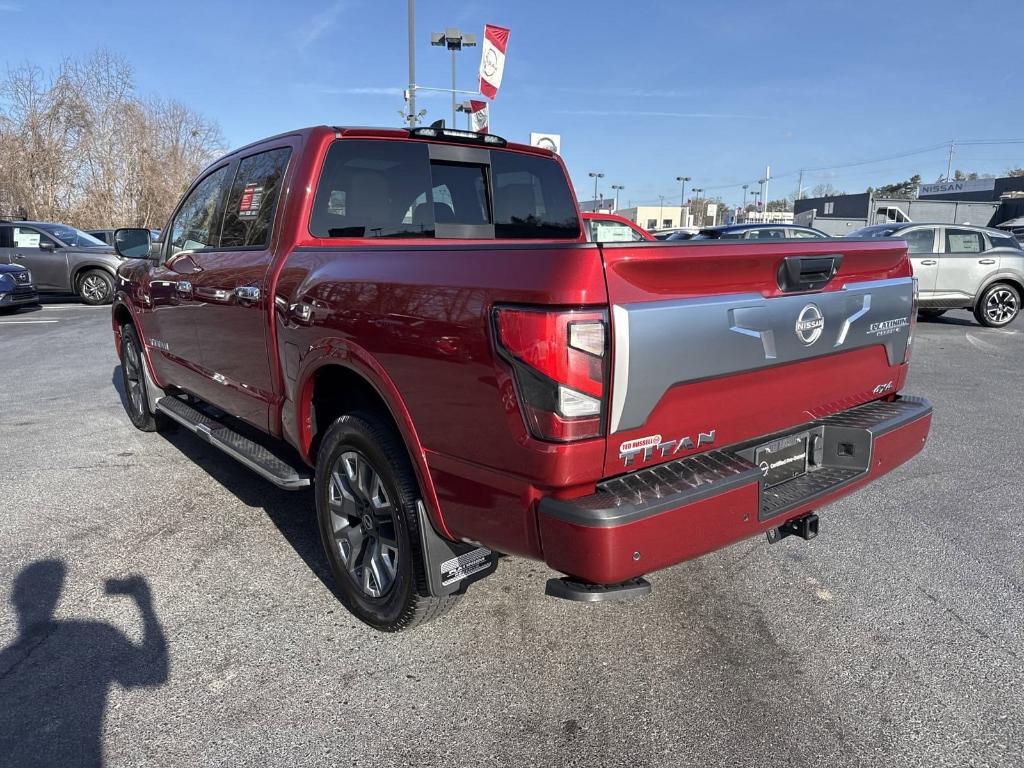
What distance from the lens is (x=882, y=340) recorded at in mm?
3033

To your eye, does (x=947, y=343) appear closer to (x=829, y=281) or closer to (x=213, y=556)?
(x=829, y=281)

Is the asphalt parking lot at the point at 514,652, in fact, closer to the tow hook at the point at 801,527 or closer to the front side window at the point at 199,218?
the tow hook at the point at 801,527

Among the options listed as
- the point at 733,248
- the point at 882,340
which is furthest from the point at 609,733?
the point at 882,340

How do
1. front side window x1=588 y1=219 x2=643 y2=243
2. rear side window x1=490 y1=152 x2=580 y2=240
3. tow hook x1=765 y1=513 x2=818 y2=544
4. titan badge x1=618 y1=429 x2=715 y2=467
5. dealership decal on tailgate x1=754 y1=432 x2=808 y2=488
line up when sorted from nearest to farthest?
titan badge x1=618 y1=429 x2=715 y2=467 → dealership decal on tailgate x1=754 y1=432 x2=808 y2=488 → tow hook x1=765 y1=513 x2=818 y2=544 → rear side window x1=490 y1=152 x2=580 y2=240 → front side window x1=588 y1=219 x2=643 y2=243

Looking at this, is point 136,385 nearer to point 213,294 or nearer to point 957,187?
point 213,294

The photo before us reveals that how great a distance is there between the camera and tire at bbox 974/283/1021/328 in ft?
41.1

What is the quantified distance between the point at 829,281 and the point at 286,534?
297 centimetres

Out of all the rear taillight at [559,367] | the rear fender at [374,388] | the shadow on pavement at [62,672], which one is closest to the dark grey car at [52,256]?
the shadow on pavement at [62,672]

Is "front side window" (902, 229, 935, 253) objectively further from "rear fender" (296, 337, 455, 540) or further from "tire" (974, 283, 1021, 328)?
"rear fender" (296, 337, 455, 540)

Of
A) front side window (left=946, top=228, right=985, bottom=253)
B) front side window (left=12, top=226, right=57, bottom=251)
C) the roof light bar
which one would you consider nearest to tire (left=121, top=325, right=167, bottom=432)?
the roof light bar

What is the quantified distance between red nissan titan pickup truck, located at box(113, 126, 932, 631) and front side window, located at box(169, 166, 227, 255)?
252 mm

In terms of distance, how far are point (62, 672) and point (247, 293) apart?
5.87 feet

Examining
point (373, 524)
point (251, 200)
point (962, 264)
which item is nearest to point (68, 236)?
point (251, 200)

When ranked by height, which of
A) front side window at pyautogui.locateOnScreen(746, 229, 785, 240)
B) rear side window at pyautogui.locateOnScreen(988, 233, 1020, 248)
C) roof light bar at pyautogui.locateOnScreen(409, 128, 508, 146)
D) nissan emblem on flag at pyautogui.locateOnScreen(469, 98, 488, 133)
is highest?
nissan emblem on flag at pyautogui.locateOnScreen(469, 98, 488, 133)
